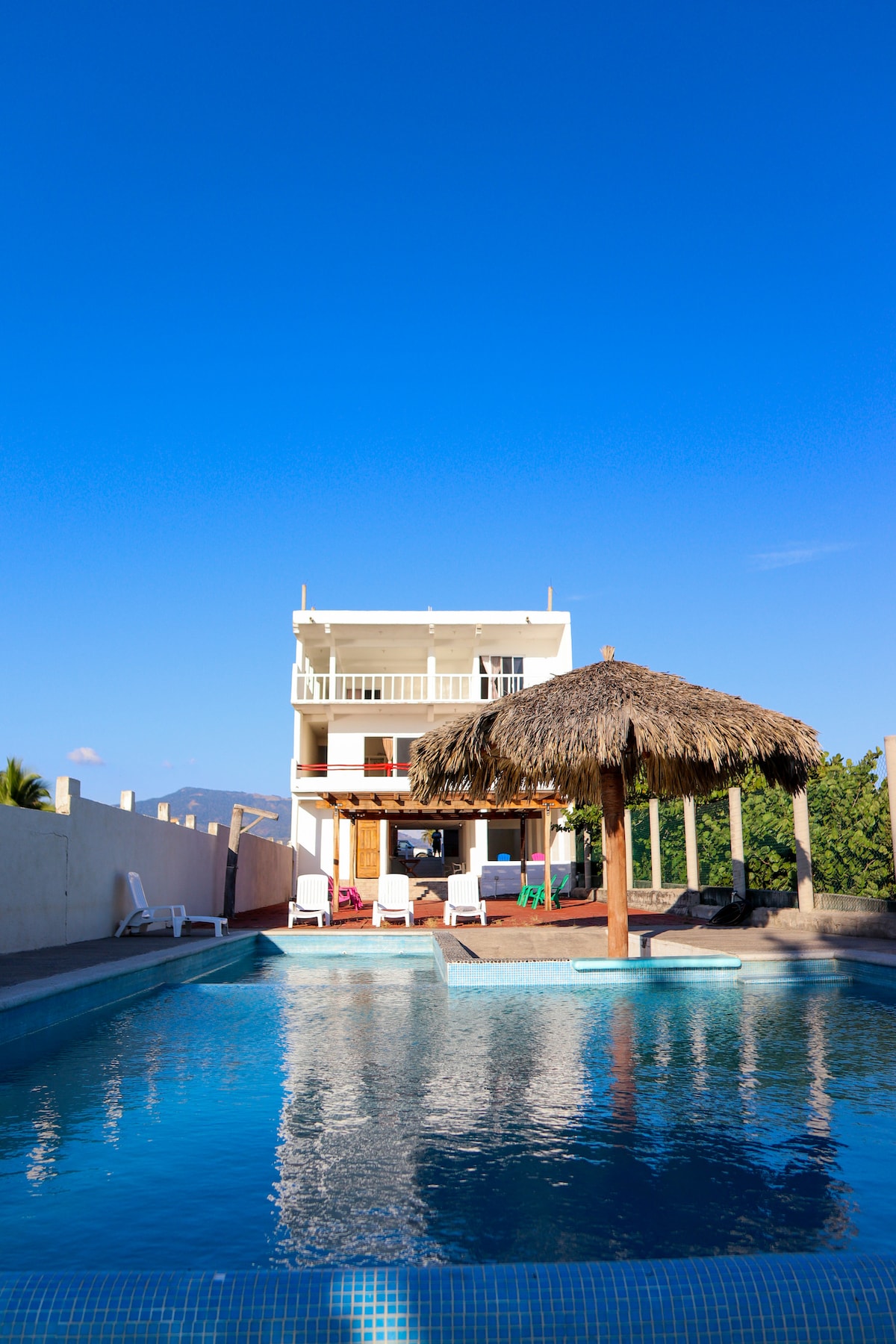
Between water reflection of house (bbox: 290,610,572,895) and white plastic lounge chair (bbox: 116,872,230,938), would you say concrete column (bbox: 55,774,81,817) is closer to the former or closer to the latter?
white plastic lounge chair (bbox: 116,872,230,938)

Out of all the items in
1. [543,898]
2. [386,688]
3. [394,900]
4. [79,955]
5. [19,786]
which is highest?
[386,688]

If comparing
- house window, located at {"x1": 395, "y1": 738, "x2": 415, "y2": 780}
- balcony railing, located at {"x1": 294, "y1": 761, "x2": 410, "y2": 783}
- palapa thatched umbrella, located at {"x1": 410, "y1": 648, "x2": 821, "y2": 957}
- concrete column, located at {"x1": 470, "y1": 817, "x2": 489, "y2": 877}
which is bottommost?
concrete column, located at {"x1": 470, "y1": 817, "x2": 489, "y2": 877}

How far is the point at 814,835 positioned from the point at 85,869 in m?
10.2

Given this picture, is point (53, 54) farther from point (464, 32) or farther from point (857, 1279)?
point (857, 1279)

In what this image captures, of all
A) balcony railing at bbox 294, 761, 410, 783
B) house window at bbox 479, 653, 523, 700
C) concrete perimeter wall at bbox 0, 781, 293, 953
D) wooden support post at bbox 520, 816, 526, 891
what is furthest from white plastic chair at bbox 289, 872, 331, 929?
house window at bbox 479, 653, 523, 700

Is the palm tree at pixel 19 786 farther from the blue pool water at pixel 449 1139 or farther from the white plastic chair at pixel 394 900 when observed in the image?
the blue pool water at pixel 449 1139

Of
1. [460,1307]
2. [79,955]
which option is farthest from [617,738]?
[460,1307]

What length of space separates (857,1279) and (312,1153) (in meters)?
2.40

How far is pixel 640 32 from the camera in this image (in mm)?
13828

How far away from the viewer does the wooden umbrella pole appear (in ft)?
32.6

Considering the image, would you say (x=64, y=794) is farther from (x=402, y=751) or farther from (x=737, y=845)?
(x=402, y=751)

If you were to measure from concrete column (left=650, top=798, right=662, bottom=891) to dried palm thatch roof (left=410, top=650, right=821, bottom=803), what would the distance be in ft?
20.5

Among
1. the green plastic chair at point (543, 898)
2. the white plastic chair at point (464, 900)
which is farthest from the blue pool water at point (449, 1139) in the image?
the green plastic chair at point (543, 898)

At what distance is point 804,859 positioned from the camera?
1345cm
